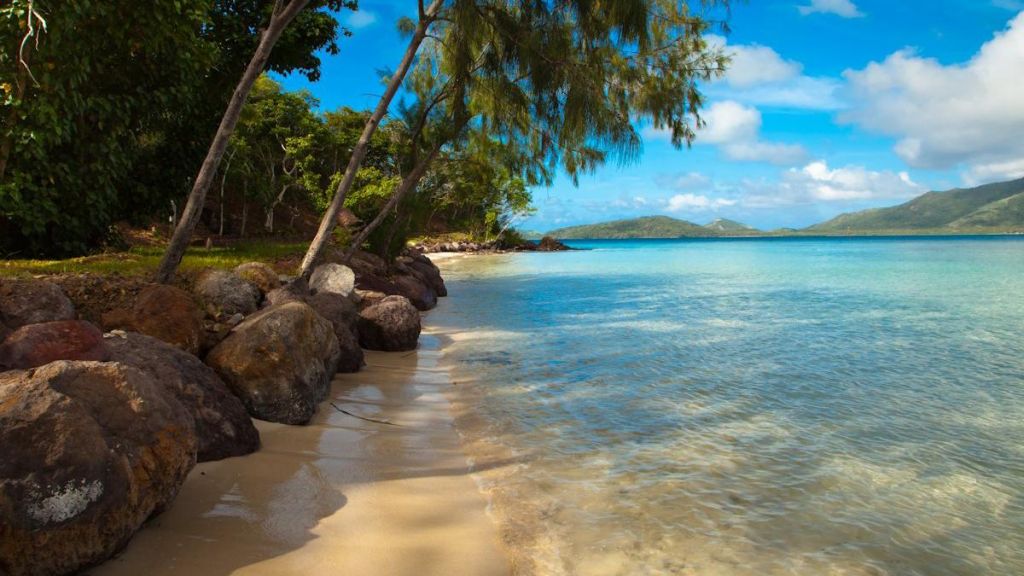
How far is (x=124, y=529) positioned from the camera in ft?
9.05

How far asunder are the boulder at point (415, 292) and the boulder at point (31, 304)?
8719mm

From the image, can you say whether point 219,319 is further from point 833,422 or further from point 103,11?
point 833,422

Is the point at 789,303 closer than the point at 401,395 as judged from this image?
No

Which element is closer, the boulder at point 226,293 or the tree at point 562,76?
the boulder at point 226,293

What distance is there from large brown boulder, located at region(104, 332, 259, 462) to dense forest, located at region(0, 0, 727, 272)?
4.51 metres

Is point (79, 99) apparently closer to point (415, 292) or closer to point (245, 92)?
point (245, 92)

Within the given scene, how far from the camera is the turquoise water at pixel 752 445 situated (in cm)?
343

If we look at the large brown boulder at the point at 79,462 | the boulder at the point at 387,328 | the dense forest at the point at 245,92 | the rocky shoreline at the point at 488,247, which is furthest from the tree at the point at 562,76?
the rocky shoreline at the point at 488,247

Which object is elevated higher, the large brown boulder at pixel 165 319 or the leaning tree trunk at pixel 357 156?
the leaning tree trunk at pixel 357 156

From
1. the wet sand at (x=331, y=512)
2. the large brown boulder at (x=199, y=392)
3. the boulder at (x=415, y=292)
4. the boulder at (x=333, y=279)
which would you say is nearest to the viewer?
the wet sand at (x=331, y=512)

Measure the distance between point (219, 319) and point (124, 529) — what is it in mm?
5178

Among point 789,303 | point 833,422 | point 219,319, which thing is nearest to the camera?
point 833,422

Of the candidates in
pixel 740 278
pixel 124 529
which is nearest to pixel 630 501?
pixel 124 529

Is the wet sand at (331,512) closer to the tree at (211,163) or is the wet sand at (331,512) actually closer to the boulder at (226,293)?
the boulder at (226,293)
